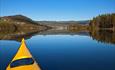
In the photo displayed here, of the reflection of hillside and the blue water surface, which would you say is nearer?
the blue water surface

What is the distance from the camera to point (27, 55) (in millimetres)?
22188

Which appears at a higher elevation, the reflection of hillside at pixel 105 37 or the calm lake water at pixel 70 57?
the calm lake water at pixel 70 57

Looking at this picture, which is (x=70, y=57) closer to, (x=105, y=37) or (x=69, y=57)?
(x=69, y=57)

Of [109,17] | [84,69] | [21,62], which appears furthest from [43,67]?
[109,17]

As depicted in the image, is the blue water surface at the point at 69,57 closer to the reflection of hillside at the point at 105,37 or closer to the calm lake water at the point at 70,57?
the calm lake water at the point at 70,57

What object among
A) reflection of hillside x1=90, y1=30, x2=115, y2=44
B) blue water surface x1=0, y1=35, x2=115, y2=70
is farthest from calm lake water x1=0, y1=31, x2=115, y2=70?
reflection of hillside x1=90, y1=30, x2=115, y2=44

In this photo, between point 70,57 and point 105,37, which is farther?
point 105,37

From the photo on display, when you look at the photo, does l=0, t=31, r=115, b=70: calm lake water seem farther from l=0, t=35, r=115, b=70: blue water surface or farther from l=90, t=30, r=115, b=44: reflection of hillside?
l=90, t=30, r=115, b=44: reflection of hillside

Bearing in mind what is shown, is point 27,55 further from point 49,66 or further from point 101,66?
point 101,66

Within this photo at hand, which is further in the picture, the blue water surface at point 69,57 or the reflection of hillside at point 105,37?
the reflection of hillside at point 105,37

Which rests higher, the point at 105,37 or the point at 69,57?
the point at 69,57

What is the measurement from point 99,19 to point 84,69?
178 m

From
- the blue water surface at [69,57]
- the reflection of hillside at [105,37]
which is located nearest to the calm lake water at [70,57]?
the blue water surface at [69,57]

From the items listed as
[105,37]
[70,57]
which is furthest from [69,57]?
[105,37]
